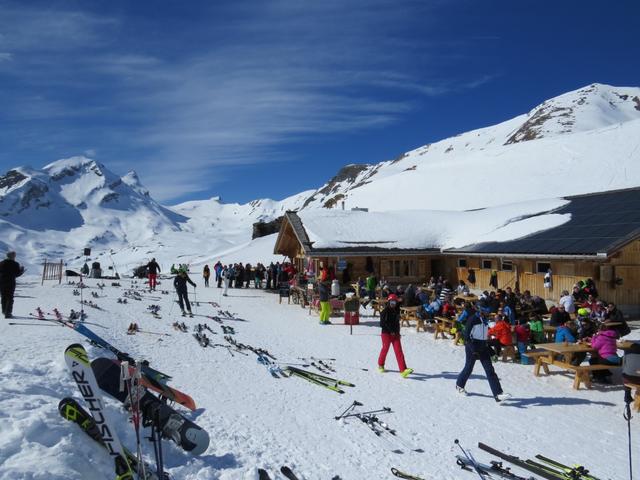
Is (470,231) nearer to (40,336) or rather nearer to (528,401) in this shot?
(528,401)

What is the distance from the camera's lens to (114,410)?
6309 mm

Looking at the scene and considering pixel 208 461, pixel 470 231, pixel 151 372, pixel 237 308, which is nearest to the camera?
pixel 208 461

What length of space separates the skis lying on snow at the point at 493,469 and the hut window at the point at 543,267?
15322mm

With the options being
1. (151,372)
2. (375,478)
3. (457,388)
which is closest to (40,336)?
(151,372)

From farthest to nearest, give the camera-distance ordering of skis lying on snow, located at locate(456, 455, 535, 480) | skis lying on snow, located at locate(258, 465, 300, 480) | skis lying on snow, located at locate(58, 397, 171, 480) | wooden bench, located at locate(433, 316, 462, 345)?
wooden bench, located at locate(433, 316, 462, 345) → skis lying on snow, located at locate(456, 455, 535, 480) → skis lying on snow, located at locate(258, 465, 300, 480) → skis lying on snow, located at locate(58, 397, 171, 480)

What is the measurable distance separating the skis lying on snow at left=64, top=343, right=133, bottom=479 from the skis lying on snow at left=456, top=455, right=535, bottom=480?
3.92m

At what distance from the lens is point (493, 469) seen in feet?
19.4

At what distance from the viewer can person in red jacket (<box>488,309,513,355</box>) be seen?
11.3 m

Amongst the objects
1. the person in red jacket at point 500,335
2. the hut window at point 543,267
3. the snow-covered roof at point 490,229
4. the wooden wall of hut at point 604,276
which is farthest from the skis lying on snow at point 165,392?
the hut window at point 543,267

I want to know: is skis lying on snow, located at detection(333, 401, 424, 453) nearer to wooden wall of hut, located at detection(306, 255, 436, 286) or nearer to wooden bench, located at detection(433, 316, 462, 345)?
wooden bench, located at detection(433, 316, 462, 345)

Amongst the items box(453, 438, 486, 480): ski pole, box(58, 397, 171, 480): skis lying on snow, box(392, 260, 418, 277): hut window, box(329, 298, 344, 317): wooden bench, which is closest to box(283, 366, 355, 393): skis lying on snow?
box(453, 438, 486, 480): ski pole

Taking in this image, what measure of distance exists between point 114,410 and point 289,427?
241cm

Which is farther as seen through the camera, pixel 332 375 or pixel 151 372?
pixel 332 375

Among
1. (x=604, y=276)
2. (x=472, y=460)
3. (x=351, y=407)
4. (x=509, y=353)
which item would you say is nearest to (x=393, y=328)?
(x=351, y=407)
